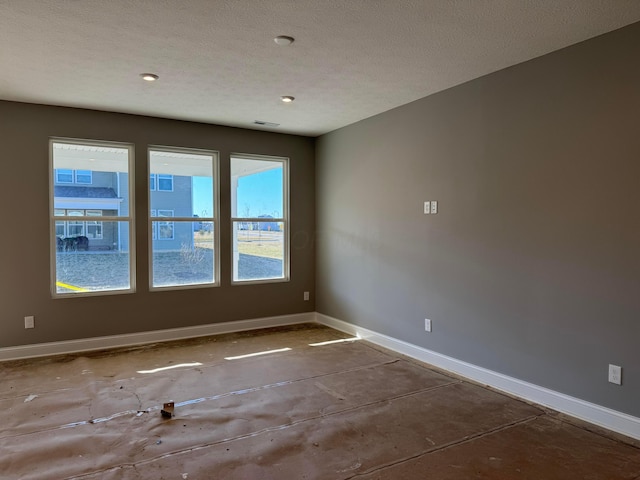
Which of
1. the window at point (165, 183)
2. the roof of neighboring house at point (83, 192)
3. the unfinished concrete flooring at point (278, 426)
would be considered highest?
the window at point (165, 183)

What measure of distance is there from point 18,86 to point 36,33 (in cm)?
130

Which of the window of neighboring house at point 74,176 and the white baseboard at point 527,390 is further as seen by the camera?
the window of neighboring house at point 74,176

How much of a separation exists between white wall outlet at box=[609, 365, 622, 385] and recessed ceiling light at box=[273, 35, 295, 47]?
300cm

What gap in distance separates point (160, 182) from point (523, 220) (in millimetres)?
3857

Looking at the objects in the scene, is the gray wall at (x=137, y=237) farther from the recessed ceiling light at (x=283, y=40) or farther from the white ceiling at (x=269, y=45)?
the recessed ceiling light at (x=283, y=40)

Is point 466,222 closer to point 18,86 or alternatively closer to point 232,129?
point 232,129

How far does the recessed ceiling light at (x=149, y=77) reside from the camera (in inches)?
136

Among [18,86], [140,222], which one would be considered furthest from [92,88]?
[140,222]

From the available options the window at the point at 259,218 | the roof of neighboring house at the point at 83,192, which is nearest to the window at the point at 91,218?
the roof of neighboring house at the point at 83,192

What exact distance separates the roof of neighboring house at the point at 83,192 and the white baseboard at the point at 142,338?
1534 millimetres

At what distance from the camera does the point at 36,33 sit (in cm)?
271

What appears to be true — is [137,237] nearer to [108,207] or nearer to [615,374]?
[108,207]

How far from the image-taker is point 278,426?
9.11 ft

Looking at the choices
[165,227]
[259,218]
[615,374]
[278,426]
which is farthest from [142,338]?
[615,374]
